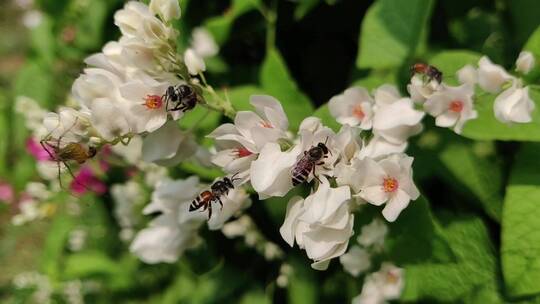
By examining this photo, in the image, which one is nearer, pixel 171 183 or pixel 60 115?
pixel 60 115

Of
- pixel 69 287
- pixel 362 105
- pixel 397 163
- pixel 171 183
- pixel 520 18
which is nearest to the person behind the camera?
pixel 397 163

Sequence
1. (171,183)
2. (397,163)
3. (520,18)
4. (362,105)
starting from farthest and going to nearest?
1. (520,18)
2. (171,183)
3. (362,105)
4. (397,163)

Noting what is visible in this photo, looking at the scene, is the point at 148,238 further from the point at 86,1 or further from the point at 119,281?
the point at 86,1

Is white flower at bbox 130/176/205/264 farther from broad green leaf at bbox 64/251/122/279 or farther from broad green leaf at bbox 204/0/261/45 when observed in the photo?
broad green leaf at bbox 64/251/122/279

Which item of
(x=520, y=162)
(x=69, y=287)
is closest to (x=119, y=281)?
(x=69, y=287)

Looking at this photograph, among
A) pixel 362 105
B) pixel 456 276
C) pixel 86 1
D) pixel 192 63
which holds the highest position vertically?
pixel 86 1

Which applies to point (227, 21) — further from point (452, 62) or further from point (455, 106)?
point (455, 106)
